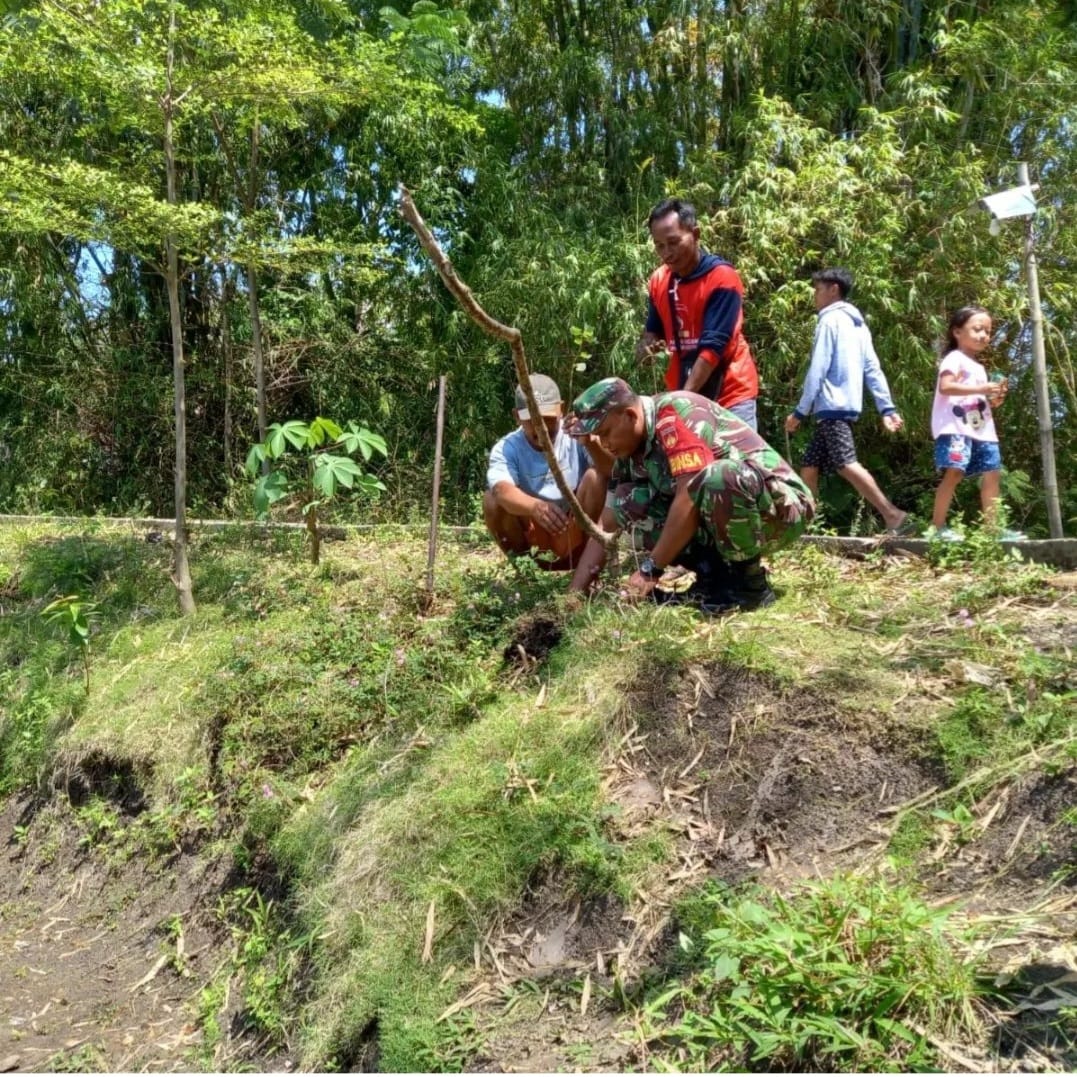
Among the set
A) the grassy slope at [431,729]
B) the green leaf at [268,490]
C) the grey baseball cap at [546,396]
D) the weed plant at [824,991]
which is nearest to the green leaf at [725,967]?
the weed plant at [824,991]

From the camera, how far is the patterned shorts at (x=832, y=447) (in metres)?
5.48

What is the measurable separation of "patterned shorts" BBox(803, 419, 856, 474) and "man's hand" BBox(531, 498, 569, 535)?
1.72m

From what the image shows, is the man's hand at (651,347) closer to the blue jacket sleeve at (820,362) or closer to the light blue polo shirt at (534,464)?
the light blue polo shirt at (534,464)

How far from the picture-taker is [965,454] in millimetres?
5234

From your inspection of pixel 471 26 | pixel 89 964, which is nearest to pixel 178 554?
pixel 89 964

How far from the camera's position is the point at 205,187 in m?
8.85

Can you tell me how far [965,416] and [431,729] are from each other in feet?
10.4

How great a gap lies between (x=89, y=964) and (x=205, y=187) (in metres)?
6.71

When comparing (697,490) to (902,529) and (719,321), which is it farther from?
(902,529)

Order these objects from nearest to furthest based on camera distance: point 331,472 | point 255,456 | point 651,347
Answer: point 651,347 → point 331,472 → point 255,456

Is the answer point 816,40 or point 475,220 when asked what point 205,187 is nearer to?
point 475,220

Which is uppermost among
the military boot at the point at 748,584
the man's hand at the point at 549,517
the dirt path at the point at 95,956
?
the man's hand at the point at 549,517

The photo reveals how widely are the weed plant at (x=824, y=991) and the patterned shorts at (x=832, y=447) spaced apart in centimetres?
328

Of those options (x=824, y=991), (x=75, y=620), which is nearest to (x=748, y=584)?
(x=824, y=991)
